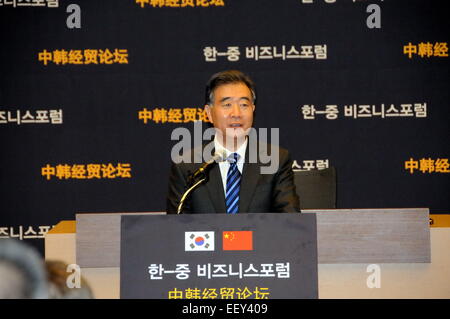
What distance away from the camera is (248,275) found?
3.84 ft

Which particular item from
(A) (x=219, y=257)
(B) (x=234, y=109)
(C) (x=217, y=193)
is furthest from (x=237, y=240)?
(B) (x=234, y=109)

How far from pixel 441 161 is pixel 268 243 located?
293cm

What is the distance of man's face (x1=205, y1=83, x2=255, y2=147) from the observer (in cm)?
200

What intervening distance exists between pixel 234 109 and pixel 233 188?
31 centimetres

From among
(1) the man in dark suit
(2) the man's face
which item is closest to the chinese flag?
(1) the man in dark suit

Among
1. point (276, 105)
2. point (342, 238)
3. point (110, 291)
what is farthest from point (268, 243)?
point (276, 105)

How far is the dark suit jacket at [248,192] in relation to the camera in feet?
6.23

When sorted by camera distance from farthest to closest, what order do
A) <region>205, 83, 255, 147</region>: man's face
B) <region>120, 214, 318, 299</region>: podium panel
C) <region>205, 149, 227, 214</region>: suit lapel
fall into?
<region>205, 83, 255, 147</region>: man's face < <region>205, 149, 227, 214</region>: suit lapel < <region>120, 214, 318, 299</region>: podium panel

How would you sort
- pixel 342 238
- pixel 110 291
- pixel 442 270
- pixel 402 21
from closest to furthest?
1. pixel 110 291
2. pixel 442 270
3. pixel 342 238
4. pixel 402 21

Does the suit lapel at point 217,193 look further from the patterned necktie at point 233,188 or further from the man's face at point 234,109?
the man's face at point 234,109

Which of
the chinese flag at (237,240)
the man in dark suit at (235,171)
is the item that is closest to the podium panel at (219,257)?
the chinese flag at (237,240)

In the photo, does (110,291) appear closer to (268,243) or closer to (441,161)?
(268,243)

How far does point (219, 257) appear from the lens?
117 centimetres

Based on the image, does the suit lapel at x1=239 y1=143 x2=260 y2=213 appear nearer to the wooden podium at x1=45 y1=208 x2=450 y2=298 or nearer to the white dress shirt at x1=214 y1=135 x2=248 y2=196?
the white dress shirt at x1=214 y1=135 x2=248 y2=196
